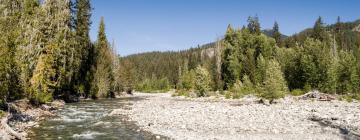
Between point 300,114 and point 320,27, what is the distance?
80.2 m

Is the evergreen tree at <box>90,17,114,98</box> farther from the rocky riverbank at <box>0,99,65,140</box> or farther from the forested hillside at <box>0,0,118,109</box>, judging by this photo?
the rocky riverbank at <box>0,99,65,140</box>

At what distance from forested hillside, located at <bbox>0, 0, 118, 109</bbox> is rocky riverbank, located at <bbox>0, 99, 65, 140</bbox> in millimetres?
1037

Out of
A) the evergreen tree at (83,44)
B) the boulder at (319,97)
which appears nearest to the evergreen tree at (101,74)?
the evergreen tree at (83,44)

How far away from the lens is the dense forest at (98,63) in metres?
29.0

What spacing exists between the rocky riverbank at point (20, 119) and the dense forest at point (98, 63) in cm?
106

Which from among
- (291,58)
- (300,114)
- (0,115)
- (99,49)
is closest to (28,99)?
(0,115)

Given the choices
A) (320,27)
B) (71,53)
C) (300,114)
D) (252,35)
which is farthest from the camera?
(320,27)

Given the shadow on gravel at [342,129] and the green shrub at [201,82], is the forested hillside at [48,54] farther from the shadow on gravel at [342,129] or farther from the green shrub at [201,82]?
the shadow on gravel at [342,129]

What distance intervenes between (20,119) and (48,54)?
1034cm

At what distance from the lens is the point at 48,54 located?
34.8 meters

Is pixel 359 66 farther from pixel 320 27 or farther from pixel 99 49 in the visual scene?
pixel 99 49

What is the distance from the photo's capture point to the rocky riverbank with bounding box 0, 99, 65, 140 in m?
19.0

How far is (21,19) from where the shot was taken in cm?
2873

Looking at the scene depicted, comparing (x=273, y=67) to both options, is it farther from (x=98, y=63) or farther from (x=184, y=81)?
(x=184, y=81)
